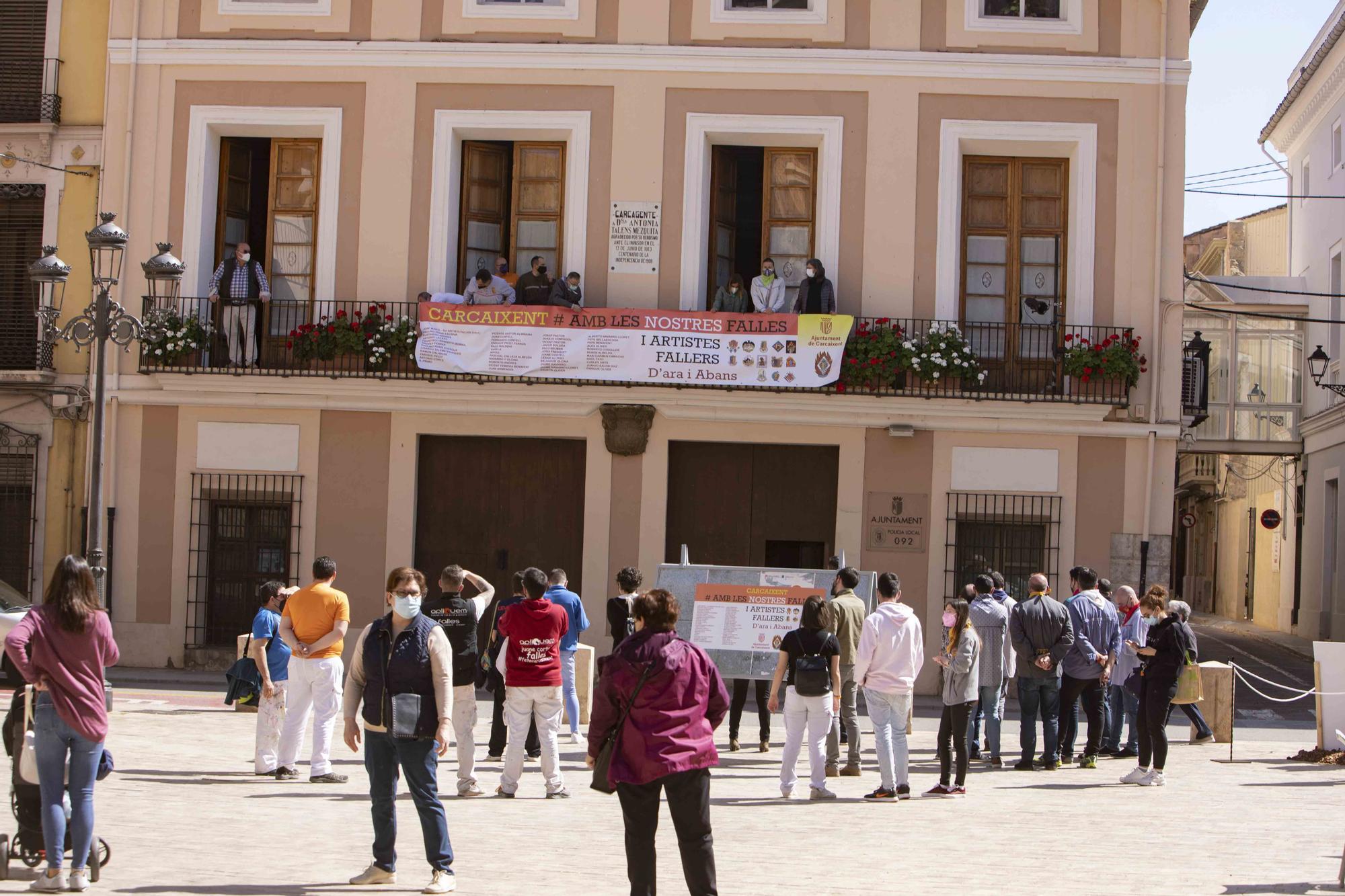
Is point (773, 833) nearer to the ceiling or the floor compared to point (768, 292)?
nearer to the floor

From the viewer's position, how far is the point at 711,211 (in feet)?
68.5

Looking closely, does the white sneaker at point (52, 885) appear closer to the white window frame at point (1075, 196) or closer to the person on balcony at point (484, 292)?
the person on balcony at point (484, 292)

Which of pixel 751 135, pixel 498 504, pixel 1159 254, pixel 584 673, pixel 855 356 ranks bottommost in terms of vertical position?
pixel 584 673

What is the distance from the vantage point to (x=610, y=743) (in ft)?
24.1

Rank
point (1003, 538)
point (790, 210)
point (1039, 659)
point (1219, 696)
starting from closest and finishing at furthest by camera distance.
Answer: point (1039, 659)
point (1219, 696)
point (1003, 538)
point (790, 210)

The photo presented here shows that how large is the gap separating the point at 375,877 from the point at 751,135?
45.3 feet

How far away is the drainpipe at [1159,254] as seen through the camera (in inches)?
783

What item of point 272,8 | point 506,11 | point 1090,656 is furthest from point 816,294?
point 272,8

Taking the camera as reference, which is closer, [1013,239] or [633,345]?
[633,345]

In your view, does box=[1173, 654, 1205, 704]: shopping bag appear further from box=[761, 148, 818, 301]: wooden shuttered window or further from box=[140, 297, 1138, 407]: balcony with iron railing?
box=[761, 148, 818, 301]: wooden shuttered window

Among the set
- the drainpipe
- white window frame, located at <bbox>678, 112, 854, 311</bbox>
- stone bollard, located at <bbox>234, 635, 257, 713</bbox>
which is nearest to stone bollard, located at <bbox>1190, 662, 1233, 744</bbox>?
the drainpipe

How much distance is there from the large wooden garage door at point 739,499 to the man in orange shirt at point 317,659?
29.5 ft

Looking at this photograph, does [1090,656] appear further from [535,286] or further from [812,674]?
[535,286]

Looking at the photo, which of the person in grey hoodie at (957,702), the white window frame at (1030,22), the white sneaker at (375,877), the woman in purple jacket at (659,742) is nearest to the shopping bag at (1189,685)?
the person in grey hoodie at (957,702)
